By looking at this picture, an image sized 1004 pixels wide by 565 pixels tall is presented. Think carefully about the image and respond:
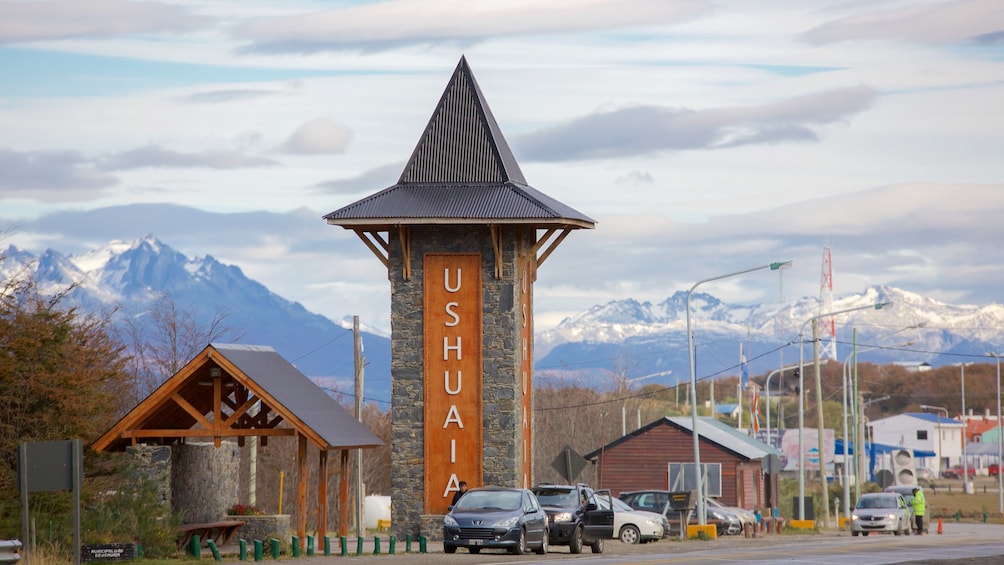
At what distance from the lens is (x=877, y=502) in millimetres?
54969

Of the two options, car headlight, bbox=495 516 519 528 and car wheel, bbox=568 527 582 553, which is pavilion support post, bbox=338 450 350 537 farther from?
car headlight, bbox=495 516 519 528

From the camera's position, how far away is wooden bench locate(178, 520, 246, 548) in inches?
1283

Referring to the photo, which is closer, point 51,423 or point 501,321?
point 51,423

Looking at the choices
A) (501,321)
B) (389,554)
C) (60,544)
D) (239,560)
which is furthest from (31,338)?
(501,321)

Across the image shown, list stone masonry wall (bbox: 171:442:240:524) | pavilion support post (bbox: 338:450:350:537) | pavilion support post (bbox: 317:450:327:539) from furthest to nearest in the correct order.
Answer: pavilion support post (bbox: 338:450:350:537) → stone masonry wall (bbox: 171:442:240:524) → pavilion support post (bbox: 317:450:327:539)

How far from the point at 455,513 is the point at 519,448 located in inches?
341

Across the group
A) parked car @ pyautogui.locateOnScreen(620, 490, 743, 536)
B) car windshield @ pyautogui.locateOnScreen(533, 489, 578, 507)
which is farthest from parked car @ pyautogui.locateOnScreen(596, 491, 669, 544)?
car windshield @ pyautogui.locateOnScreen(533, 489, 578, 507)

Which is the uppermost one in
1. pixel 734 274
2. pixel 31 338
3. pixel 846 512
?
pixel 734 274

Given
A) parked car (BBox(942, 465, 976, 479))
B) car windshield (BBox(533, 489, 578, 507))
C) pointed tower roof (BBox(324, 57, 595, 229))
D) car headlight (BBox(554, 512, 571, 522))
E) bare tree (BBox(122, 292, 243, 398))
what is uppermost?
pointed tower roof (BBox(324, 57, 595, 229))

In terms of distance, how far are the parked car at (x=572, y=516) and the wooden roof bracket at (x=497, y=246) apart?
6.26 metres

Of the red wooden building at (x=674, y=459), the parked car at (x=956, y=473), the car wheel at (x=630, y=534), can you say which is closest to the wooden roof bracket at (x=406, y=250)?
the car wheel at (x=630, y=534)

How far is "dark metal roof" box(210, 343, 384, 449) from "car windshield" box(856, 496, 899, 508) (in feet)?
80.5

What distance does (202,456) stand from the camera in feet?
123

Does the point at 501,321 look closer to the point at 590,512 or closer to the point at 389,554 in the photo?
the point at 590,512
